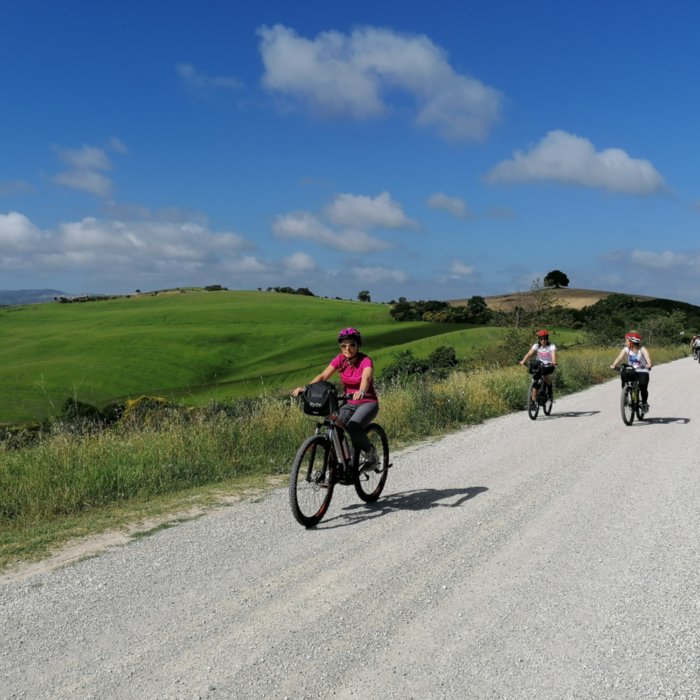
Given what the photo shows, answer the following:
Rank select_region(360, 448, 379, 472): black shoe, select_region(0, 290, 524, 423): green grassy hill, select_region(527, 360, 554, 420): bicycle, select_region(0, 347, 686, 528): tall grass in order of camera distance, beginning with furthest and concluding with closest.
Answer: select_region(0, 290, 524, 423): green grassy hill < select_region(527, 360, 554, 420): bicycle < select_region(0, 347, 686, 528): tall grass < select_region(360, 448, 379, 472): black shoe

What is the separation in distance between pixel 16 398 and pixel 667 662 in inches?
Result: 2383

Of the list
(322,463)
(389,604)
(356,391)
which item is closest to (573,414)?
(356,391)

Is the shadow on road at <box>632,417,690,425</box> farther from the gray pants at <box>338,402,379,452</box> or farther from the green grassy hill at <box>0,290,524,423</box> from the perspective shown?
the green grassy hill at <box>0,290,524,423</box>

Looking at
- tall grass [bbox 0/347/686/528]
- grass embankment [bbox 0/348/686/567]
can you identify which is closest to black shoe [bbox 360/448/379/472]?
grass embankment [bbox 0/348/686/567]

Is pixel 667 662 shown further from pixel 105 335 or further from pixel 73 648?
pixel 105 335

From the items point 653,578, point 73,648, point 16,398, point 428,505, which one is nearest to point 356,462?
point 428,505

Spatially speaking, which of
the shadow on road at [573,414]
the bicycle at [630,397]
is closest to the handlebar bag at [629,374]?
the bicycle at [630,397]

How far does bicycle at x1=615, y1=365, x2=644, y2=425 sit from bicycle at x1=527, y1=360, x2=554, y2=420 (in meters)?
1.82

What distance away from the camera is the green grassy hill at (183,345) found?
61.2 m

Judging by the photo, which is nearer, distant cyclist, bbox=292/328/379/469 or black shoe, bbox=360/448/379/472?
distant cyclist, bbox=292/328/379/469

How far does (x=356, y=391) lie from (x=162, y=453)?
140 inches

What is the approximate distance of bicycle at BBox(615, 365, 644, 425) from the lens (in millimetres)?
13727

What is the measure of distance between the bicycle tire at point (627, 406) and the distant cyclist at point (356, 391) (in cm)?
837

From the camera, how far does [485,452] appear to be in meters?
10.8
